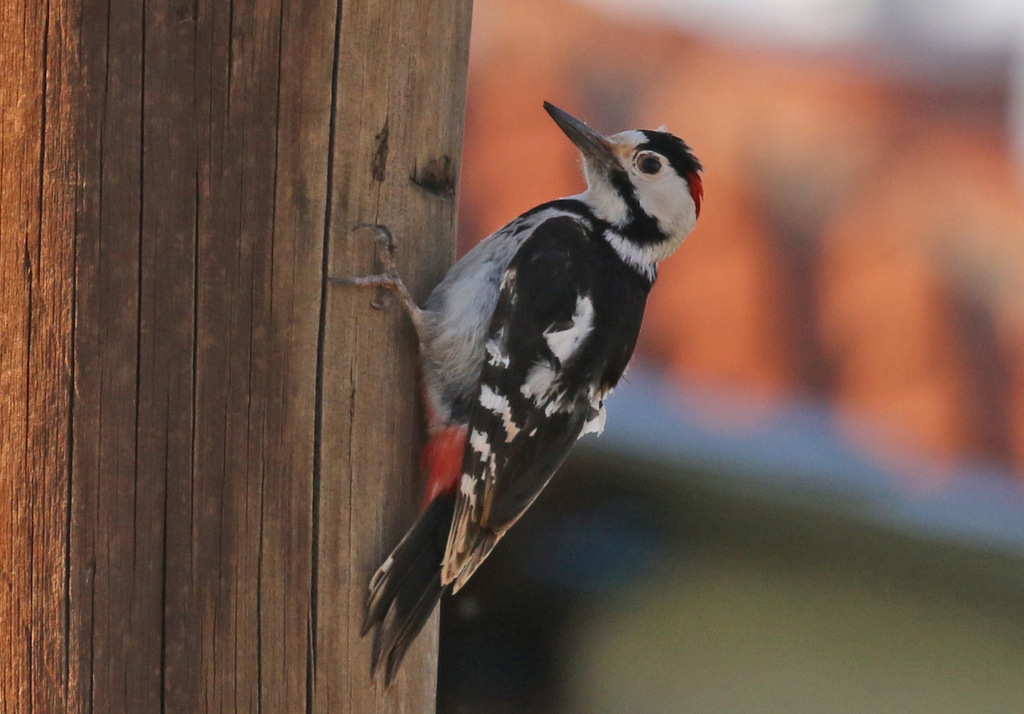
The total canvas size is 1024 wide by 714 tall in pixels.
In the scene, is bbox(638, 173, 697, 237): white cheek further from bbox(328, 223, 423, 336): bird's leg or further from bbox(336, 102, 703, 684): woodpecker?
bbox(328, 223, 423, 336): bird's leg

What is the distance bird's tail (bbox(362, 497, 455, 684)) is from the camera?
2.27 meters

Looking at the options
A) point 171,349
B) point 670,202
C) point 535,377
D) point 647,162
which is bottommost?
point 535,377

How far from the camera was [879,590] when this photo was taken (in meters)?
4.47

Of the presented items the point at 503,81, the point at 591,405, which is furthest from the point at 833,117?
the point at 591,405

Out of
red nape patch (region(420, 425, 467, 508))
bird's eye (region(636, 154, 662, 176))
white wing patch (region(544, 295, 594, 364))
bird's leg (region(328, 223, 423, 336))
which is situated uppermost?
bird's eye (region(636, 154, 662, 176))

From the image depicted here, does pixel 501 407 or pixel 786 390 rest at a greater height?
pixel 501 407

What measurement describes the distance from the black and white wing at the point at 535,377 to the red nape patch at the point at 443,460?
0.07 feet

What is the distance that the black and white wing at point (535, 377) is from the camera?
2.64 meters

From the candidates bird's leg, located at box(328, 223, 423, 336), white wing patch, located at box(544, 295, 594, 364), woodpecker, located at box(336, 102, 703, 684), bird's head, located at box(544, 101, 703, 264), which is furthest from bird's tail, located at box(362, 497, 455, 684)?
bird's head, located at box(544, 101, 703, 264)

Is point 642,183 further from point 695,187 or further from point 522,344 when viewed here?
point 522,344

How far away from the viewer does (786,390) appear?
4391 millimetres

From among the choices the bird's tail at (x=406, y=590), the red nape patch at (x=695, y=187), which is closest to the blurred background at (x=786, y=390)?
the red nape patch at (x=695, y=187)

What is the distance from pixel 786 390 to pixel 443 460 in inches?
87.7

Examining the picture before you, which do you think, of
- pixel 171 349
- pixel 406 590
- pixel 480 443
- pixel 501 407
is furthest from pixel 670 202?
pixel 171 349
